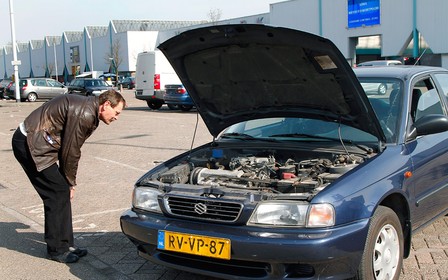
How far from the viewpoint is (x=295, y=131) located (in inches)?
188

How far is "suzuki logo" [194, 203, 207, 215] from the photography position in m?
3.59

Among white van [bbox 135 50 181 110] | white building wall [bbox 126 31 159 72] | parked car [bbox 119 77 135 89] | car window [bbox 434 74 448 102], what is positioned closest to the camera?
car window [bbox 434 74 448 102]

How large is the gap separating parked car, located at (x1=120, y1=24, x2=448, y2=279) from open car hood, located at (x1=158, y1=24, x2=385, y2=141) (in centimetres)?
1

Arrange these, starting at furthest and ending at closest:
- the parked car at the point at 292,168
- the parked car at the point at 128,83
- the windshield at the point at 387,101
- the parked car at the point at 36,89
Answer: the parked car at the point at 128,83 < the parked car at the point at 36,89 < the windshield at the point at 387,101 < the parked car at the point at 292,168

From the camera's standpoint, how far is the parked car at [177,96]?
2067cm

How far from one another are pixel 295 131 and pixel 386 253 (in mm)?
1466

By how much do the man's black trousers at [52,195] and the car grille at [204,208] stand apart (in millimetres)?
1379

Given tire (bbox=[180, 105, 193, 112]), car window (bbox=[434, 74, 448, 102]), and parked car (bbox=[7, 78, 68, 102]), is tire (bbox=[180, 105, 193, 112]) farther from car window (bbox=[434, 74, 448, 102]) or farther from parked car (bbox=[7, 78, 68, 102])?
car window (bbox=[434, 74, 448, 102])

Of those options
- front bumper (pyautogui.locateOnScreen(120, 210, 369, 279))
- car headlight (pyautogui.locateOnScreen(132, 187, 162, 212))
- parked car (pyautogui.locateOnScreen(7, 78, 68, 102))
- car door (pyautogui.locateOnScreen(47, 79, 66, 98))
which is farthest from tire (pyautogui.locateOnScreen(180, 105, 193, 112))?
front bumper (pyautogui.locateOnScreen(120, 210, 369, 279))

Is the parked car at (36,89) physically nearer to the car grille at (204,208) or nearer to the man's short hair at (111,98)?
the man's short hair at (111,98)

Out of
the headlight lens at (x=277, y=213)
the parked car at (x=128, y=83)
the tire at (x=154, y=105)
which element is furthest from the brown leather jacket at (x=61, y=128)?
the parked car at (x=128, y=83)

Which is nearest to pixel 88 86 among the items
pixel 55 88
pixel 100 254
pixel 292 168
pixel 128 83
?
pixel 55 88

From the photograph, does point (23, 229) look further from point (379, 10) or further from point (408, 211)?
point (379, 10)

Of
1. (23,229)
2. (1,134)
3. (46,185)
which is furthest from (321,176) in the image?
(1,134)
